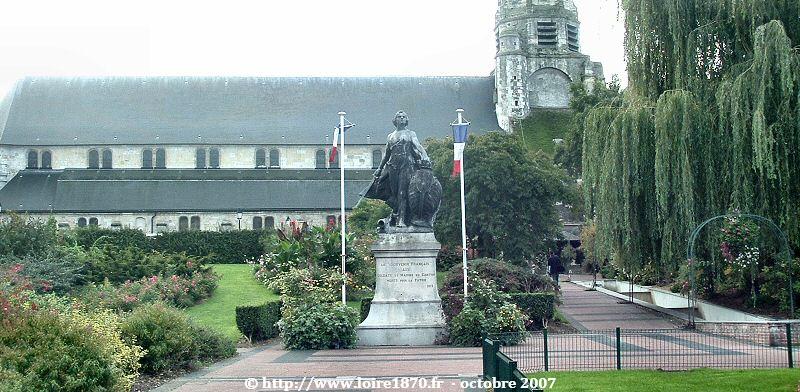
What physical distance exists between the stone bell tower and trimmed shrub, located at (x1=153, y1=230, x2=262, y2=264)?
21.9m

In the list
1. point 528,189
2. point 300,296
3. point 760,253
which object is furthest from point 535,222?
point 300,296

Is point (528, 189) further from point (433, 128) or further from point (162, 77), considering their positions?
point (162, 77)

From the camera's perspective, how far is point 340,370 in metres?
14.4

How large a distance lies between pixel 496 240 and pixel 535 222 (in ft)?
5.87

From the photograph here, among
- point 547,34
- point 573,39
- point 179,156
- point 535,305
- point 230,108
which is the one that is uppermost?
point 547,34

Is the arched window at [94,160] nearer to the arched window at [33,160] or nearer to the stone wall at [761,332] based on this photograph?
the arched window at [33,160]

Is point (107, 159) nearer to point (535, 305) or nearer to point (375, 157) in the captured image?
point (375, 157)

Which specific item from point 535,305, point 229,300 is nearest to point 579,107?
point 229,300

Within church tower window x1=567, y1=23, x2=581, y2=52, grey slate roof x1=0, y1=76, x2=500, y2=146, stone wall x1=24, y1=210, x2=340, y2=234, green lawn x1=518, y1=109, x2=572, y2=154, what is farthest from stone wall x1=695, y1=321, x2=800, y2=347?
church tower window x1=567, y1=23, x2=581, y2=52

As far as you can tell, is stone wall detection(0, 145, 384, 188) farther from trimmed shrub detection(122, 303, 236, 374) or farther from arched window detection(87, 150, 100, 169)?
trimmed shrub detection(122, 303, 236, 374)

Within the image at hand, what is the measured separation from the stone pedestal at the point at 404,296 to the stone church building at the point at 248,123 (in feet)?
118

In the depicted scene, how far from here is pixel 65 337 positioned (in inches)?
446

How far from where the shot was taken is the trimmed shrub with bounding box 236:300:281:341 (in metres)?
20.8

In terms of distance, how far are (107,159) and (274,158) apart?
1079 cm
